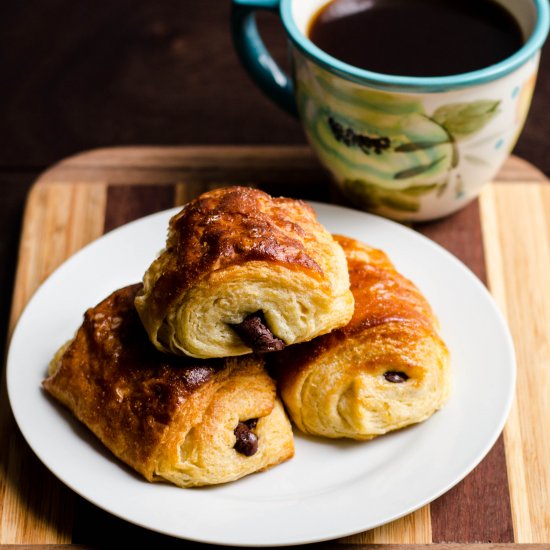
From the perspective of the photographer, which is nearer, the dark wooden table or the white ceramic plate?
the white ceramic plate

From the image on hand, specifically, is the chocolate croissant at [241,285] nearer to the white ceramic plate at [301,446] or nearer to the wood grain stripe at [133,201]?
the white ceramic plate at [301,446]

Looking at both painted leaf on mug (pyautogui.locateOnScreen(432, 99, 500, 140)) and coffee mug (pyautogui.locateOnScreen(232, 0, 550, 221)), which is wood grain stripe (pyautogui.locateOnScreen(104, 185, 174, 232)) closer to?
coffee mug (pyautogui.locateOnScreen(232, 0, 550, 221))

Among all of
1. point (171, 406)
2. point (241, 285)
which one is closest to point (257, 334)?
point (241, 285)

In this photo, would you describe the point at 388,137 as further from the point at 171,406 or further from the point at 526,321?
the point at 171,406

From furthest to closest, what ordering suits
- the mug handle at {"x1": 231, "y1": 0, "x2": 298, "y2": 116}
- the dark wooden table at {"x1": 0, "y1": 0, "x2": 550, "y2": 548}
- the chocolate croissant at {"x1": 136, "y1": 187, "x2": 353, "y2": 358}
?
the dark wooden table at {"x1": 0, "y1": 0, "x2": 550, "y2": 548} → the mug handle at {"x1": 231, "y1": 0, "x2": 298, "y2": 116} → the chocolate croissant at {"x1": 136, "y1": 187, "x2": 353, "y2": 358}

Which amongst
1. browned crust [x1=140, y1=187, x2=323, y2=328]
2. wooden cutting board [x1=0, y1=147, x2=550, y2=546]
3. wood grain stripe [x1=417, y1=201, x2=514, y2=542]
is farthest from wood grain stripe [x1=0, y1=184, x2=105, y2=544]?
wood grain stripe [x1=417, y1=201, x2=514, y2=542]

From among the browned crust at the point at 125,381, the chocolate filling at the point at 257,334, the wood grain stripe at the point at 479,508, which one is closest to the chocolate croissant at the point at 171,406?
the browned crust at the point at 125,381

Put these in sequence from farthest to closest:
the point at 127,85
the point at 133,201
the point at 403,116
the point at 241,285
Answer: the point at 127,85
the point at 133,201
the point at 403,116
the point at 241,285
